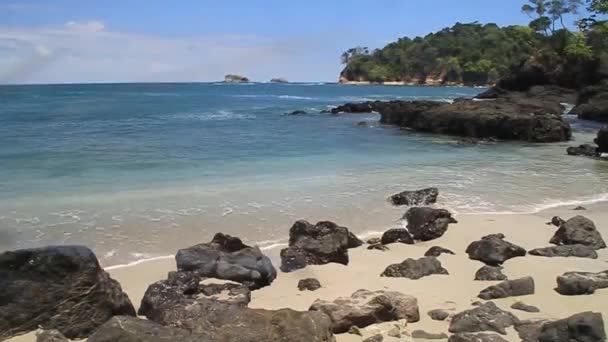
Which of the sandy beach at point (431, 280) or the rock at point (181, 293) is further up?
the rock at point (181, 293)

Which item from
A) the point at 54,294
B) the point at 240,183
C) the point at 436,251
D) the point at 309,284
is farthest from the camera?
the point at 240,183

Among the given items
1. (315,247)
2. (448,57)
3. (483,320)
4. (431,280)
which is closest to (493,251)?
(431,280)

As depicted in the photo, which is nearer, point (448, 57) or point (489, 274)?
point (489, 274)

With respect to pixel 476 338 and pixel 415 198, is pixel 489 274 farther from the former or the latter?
pixel 415 198

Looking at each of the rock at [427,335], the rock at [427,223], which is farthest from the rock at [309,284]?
the rock at [427,223]

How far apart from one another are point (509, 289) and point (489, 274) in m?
0.68

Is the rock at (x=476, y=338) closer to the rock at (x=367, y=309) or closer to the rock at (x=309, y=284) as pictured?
the rock at (x=367, y=309)

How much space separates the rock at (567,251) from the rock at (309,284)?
10.8 ft

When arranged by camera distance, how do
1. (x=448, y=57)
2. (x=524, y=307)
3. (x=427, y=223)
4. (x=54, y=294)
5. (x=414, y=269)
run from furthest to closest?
(x=448, y=57) < (x=427, y=223) < (x=414, y=269) < (x=524, y=307) < (x=54, y=294)

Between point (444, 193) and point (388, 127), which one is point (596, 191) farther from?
point (388, 127)

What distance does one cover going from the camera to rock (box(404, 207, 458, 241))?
9.05m

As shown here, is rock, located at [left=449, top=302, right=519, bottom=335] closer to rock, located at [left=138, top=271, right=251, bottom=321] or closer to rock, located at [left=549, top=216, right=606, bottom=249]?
rock, located at [left=138, top=271, right=251, bottom=321]

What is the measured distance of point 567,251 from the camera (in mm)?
7941

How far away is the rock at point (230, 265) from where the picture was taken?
267 inches
